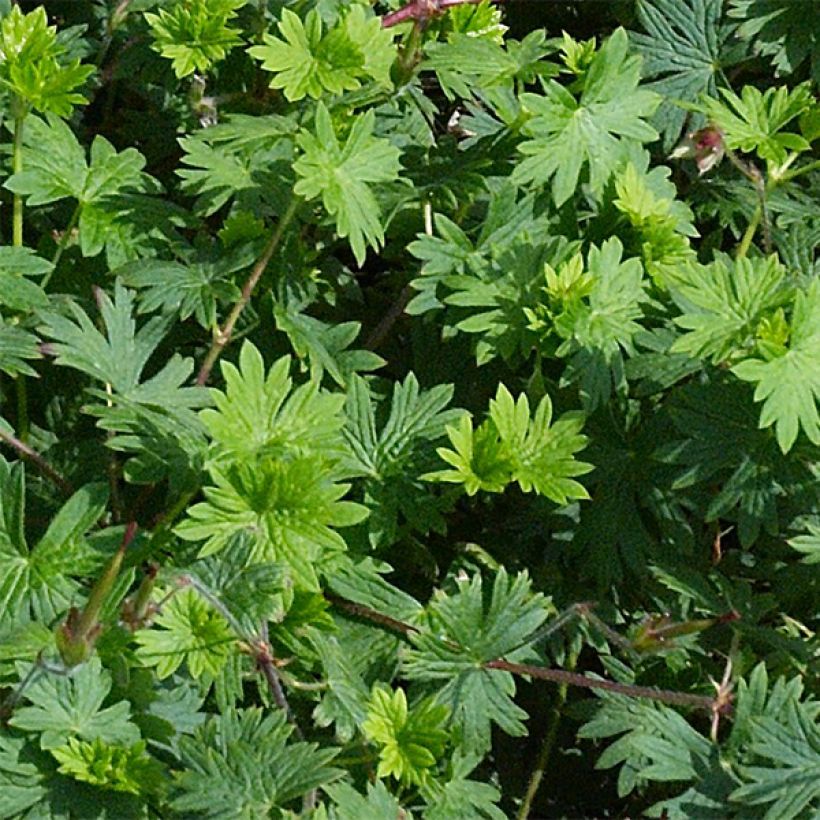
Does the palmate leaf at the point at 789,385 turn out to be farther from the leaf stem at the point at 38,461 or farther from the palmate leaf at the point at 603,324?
the leaf stem at the point at 38,461

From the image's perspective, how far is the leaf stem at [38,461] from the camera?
2.01m

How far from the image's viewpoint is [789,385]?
75.6 inches

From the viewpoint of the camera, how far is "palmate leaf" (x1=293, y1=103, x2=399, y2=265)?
6.43 ft

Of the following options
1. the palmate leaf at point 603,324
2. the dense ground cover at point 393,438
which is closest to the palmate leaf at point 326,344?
the dense ground cover at point 393,438

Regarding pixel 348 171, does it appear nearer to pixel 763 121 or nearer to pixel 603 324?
pixel 603 324

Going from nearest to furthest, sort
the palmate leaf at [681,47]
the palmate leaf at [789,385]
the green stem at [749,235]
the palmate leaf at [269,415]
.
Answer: the palmate leaf at [269,415], the palmate leaf at [789,385], the green stem at [749,235], the palmate leaf at [681,47]

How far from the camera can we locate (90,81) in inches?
95.7

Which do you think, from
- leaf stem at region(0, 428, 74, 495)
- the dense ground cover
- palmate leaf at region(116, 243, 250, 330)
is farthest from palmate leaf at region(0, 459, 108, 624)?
palmate leaf at region(116, 243, 250, 330)

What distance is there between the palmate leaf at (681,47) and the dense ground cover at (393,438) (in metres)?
0.08

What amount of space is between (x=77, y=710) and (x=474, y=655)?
547 mm

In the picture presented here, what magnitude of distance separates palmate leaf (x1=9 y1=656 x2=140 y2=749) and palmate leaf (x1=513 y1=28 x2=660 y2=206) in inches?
39.2

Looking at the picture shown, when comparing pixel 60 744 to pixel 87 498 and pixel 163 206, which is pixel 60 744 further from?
pixel 163 206

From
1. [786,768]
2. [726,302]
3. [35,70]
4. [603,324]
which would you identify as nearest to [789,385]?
[726,302]

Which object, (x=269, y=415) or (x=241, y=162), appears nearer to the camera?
(x=269, y=415)
